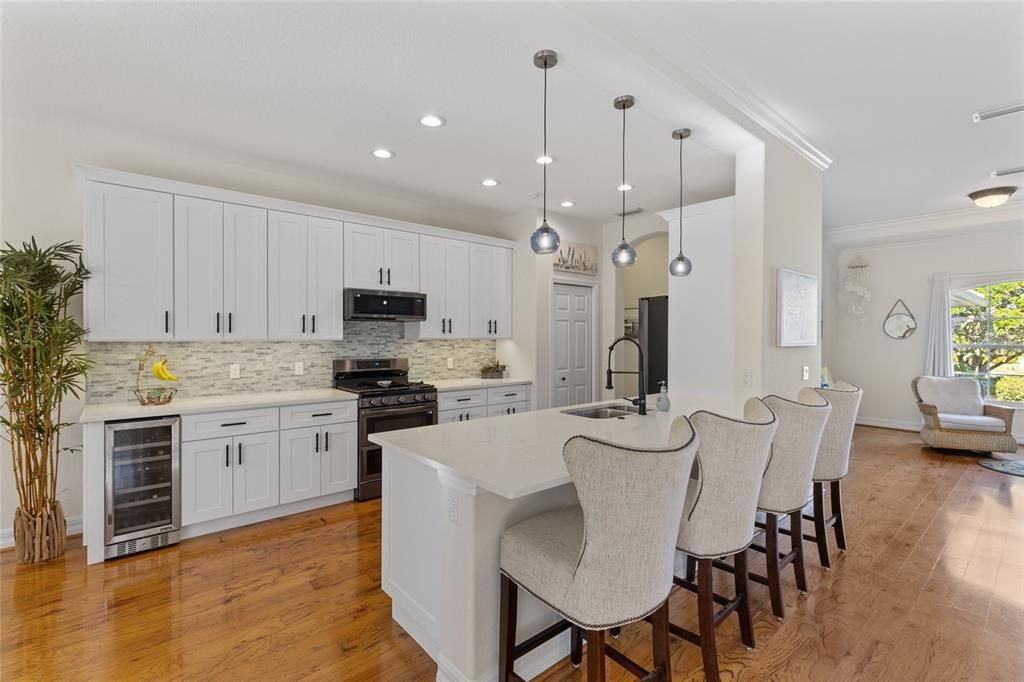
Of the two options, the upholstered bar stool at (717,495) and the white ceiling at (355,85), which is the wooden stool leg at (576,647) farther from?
the white ceiling at (355,85)

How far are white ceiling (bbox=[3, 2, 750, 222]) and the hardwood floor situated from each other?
2.82m

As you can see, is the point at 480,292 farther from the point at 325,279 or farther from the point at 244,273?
the point at 244,273

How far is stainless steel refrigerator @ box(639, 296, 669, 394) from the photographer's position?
240 inches

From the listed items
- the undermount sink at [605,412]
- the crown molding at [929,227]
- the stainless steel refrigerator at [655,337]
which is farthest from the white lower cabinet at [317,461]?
the crown molding at [929,227]

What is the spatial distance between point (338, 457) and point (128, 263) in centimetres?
204

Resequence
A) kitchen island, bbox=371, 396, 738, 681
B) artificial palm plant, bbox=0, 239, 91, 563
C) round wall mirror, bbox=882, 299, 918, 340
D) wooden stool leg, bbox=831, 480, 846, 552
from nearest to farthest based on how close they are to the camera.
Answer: kitchen island, bbox=371, 396, 738, 681
artificial palm plant, bbox=0, 239, 91, 563
wooden stool leg, bbox=831, 480, 846, 552
round wall mirror, bbox=882, 299, 918, 340

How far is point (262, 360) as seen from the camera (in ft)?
13.8

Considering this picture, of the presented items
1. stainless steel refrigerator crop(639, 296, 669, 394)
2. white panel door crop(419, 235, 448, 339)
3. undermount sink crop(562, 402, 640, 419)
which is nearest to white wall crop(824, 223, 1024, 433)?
stainless steel refrigerator crop(639, 296, 669, 394)

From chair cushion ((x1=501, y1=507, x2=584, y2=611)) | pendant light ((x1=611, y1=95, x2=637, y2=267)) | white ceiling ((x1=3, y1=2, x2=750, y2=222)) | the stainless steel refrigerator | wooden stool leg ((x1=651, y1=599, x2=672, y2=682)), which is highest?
white ceiling ((x1=3, y1=2, x2=750, y2=222))

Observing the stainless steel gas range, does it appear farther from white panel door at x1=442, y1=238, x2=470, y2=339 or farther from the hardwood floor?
white panel door at x1=442, y1=238, x2=470, y2=339

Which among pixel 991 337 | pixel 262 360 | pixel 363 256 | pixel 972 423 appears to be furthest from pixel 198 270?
pixel 991 337

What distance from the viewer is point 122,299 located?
3324 millimetres

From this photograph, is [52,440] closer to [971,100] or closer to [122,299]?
[122,299]

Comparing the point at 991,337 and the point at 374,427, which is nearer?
the point at 374,427
